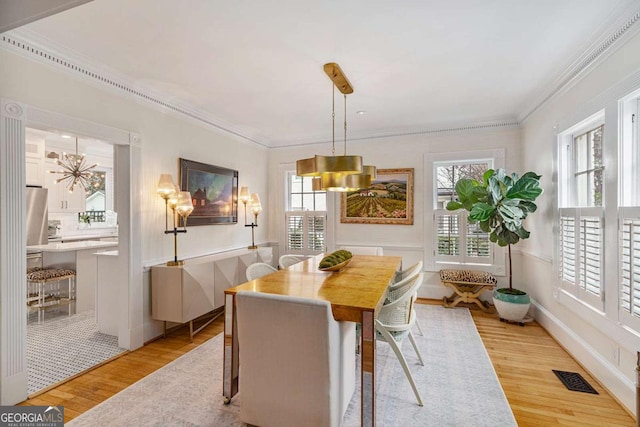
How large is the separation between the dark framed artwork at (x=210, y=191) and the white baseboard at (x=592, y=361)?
13.5 feet

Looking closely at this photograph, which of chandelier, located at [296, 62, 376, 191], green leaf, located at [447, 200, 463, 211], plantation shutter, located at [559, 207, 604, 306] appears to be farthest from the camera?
green leaf, located at [447, 200, 463, 211]

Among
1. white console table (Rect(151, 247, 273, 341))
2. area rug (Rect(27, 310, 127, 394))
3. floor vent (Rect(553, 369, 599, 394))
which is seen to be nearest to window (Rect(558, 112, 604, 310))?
floor vent (Rect(553, 369, 599, 394))

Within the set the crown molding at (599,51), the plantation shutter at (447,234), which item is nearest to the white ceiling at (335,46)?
the crown molding at (599,51)

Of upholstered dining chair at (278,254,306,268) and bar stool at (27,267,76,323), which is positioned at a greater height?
upholstered dining chair at (278,254,306,268)

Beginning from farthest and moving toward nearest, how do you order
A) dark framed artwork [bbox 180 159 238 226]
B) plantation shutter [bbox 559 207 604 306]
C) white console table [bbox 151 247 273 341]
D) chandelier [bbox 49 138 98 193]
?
1. chandelier [bbox 49 138 98 193]
2. dark framed artwork [bbox 180 159 238 226]
3. white console table [bbox 151 247 273 341]
4. plantation shutter [bbox 559 207 604 306]

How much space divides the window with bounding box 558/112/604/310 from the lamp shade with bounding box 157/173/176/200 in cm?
390

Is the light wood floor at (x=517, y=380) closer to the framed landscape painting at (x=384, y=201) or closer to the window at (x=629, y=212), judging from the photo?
the window at (x=629, y=212)

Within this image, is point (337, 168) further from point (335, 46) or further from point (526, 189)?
point (526, 189)

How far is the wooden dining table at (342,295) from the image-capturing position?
5.47 feet

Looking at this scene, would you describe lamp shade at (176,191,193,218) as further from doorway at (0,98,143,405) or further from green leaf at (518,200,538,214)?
green leaf at (518,200,538,214)

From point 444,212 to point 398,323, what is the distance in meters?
2.67

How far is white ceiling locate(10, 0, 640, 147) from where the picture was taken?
1916 mm

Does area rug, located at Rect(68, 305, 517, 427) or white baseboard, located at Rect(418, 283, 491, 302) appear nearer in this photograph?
area rug, located at Rect(68, 305, 517, 427)
